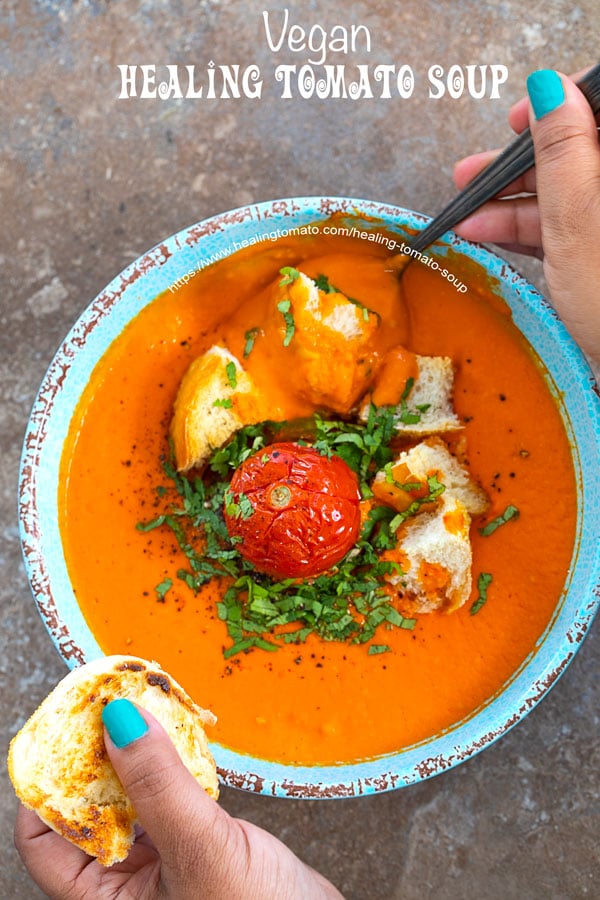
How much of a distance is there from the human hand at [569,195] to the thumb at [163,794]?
1395 millimetres

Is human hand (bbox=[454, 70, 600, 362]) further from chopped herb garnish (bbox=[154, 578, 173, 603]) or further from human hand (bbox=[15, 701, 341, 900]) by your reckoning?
human hand (bbox=[15, 701, 341, 900])

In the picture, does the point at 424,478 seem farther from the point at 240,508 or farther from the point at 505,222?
the point at 505,222

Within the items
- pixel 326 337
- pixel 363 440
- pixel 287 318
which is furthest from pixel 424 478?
pixel 287 318

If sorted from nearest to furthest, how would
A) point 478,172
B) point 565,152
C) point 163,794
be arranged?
point 163,794, point 565,152, point 478,172

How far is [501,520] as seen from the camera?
7.73 ft

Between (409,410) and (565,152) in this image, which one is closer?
(565,152)

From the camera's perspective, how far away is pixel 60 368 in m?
2.33

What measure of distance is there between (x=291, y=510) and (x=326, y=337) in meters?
0.48

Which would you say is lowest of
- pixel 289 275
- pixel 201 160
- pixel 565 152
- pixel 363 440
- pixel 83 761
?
pixel 83 761

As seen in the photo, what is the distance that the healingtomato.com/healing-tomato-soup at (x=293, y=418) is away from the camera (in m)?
2.34

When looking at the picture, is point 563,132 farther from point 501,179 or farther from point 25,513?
point 25,513

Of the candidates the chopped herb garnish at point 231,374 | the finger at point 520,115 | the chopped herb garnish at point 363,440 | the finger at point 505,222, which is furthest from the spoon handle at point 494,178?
the chopped herb garnish at point 231,374

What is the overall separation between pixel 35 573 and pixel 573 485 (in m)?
1.49

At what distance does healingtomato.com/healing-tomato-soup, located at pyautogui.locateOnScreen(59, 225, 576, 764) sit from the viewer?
7.66 feet
